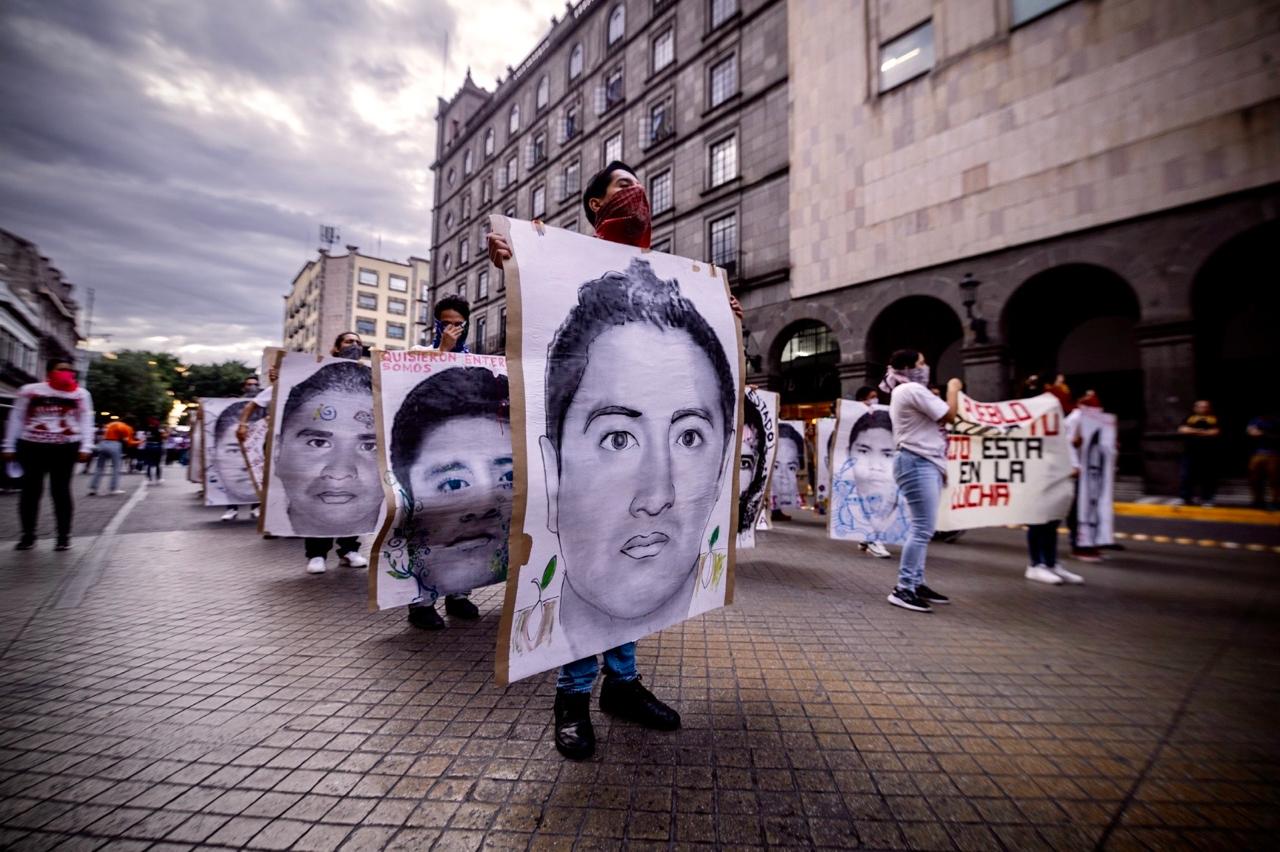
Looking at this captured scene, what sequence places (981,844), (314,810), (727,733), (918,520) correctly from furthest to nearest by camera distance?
1. (918,520)
2. (727,733)
3. (314,810)
4. (981,844)

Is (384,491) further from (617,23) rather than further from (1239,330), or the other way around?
(617,23)

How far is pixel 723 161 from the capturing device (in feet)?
60.9

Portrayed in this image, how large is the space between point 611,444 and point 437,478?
1.69m

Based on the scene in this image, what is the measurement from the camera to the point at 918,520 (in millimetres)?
4223

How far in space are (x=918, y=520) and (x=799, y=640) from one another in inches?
64.3

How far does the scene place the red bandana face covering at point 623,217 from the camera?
2371 mm

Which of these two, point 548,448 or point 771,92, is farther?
point 771,92

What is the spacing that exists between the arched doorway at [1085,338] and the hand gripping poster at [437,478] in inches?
532

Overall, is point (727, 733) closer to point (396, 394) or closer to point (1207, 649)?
point (396, 394)

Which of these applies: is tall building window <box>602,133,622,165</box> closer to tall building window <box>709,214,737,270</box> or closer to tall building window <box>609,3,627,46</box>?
tall building window <box>609,3,627,46</box>

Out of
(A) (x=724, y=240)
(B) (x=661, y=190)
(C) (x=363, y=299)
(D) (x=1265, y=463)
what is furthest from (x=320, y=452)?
(C) (x=363, y=299)

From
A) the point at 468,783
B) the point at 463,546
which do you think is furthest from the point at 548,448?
the point at 463,546

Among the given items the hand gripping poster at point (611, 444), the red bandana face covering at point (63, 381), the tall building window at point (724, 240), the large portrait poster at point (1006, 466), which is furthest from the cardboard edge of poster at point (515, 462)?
the tall building window at point (724, 240)

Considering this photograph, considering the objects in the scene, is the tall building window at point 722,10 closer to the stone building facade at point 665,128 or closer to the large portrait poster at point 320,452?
the stone building facade at point 665,128
